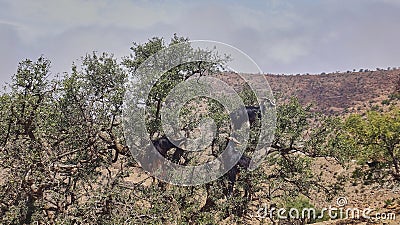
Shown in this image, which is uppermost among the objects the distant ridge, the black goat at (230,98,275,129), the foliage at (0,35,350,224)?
the distant ridge

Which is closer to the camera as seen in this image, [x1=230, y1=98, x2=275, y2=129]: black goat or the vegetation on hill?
the vegetation on hill

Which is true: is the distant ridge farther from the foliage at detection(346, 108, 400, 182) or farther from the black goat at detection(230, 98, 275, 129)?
the black goat at detection(230, 98, 275, 129)

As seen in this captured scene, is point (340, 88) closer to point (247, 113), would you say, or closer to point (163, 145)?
point (247, 113)

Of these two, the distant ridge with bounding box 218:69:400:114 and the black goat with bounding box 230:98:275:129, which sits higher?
the distant ridge with bounding box 218:69:400:114

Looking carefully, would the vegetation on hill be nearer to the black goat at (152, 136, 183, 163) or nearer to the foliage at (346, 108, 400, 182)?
the black goat at (152, 136, 183, 163)

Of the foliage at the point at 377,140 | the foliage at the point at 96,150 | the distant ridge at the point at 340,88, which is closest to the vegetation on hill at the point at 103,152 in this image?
the foliage at the point at 96,150

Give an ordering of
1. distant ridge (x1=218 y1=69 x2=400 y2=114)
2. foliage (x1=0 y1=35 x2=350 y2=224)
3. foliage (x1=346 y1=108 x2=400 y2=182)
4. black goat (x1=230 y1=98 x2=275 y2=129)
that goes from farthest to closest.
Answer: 1. distant ridge (x1=218 y1=69 x2=400 y2=114)
2. foliage (x1=346 y1=108 x2=400 y2=182)
3. black goat (x1=230 y1=98 x2=275 y2=129)
4. foliage (x1=0 y1=35 x2=350 y2=224)

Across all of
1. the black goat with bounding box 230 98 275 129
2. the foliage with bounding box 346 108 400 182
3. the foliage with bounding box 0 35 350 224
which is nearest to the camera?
the foliage with bounding box 0 35 350 224

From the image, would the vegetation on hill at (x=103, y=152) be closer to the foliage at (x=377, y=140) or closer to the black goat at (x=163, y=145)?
the black goat at (x=163, y=145)

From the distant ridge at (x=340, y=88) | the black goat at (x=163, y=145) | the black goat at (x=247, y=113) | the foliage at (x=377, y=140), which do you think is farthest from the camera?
the distant ridge at (x=340, y=88)

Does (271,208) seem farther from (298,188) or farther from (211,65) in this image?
(211,65)

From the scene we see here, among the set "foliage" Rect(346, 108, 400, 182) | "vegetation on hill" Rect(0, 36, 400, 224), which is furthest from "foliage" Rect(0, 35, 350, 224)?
"foliage" Rect(346, 108, 400, 182)

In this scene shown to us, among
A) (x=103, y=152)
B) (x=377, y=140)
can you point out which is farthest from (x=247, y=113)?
(x=377, y=140)

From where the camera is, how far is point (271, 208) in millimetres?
13484
